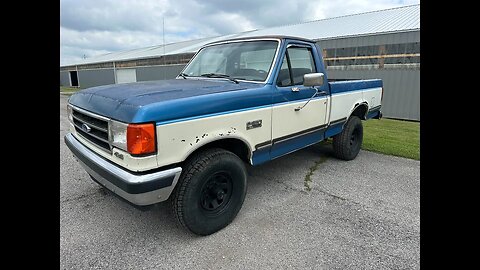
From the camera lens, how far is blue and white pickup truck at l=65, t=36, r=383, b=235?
2.27 meters

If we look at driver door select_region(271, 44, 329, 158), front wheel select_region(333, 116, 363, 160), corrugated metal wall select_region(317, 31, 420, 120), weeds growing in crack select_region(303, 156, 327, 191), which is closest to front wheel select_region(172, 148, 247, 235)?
driver door select_region(271, 44, 329, 158)

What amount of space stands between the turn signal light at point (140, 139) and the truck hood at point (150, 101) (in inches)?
2.2

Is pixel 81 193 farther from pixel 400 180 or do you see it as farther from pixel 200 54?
pixel 400 180

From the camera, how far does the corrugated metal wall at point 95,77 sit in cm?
3031

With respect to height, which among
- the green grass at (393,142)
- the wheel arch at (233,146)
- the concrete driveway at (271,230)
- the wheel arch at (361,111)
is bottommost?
the concrete driveway at (271,230)

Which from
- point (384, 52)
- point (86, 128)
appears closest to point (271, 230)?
point (86, 128)

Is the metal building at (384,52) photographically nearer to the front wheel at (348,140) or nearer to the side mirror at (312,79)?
the front wheel at (348,140)

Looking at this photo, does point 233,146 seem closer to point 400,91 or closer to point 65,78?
point 400,91

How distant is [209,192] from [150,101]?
1.11 metres

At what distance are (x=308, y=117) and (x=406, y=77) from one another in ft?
30.7

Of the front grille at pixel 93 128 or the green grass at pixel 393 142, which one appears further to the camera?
the green grass at pixel 393 142

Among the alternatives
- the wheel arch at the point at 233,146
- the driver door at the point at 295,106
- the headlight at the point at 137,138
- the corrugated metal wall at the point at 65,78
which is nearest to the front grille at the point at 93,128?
the headlight at the point at 137,138

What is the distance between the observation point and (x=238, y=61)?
12.0ft

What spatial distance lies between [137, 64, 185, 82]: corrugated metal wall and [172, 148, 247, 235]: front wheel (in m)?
17.7
